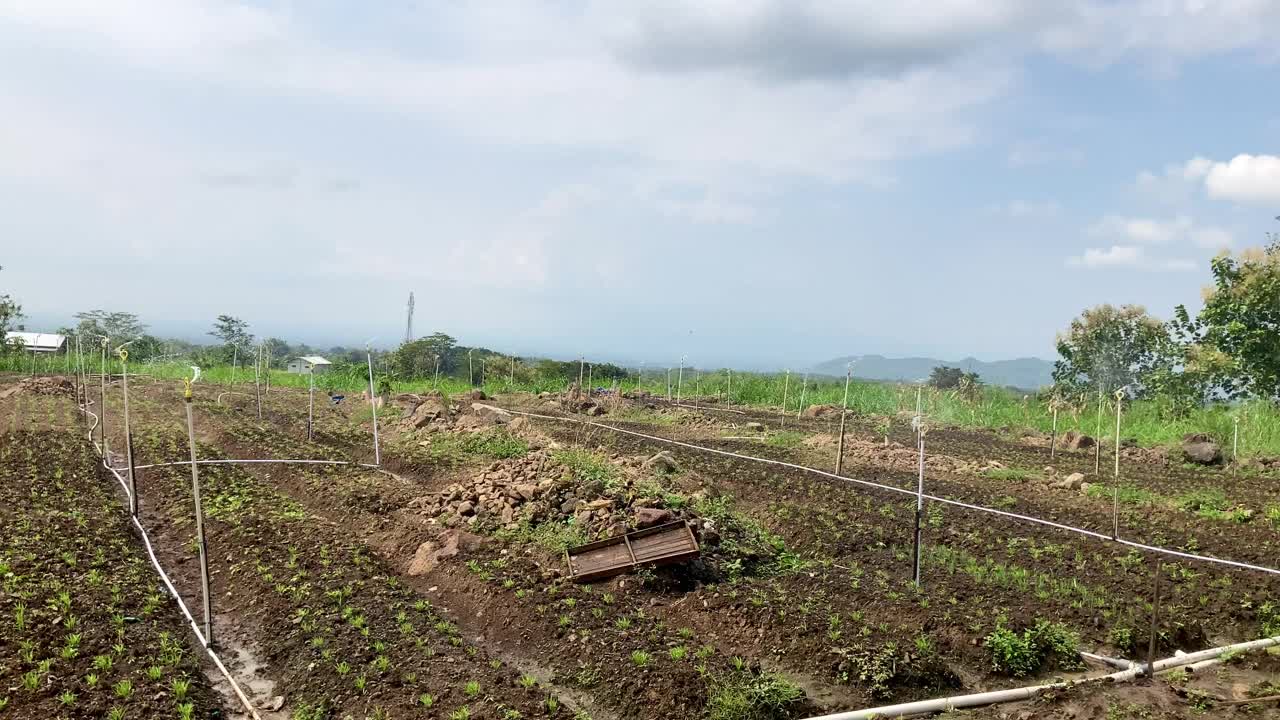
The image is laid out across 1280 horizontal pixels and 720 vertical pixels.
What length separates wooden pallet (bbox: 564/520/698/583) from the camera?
862cm

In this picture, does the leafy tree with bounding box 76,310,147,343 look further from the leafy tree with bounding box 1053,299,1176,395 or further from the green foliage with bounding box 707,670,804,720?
the leafy tree with bounding box 1053,299,1176,395

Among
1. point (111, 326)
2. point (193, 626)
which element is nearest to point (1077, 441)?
point (193, 626)

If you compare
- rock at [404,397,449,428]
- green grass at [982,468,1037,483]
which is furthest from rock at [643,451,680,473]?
rock at [404,397,449,428]

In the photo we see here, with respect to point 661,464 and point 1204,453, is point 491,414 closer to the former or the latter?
point 661,464

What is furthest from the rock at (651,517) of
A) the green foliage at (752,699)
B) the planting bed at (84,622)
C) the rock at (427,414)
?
the rock at (427,414)

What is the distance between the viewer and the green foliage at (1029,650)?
694cm

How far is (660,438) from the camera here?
19.6m

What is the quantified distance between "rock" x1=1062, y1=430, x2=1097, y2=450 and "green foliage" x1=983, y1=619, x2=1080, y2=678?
15.4 m

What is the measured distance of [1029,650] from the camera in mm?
7012

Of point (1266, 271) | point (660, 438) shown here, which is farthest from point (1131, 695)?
point (1266, 271)

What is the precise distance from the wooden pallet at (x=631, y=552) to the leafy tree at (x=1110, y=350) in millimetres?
19485

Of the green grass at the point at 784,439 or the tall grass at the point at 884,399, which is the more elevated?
the tall grass at the point at 884,399

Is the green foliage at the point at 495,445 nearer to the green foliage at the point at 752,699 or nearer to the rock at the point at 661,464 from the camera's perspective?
the rock at the point at 661,464

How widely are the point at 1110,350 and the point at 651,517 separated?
21.0m
